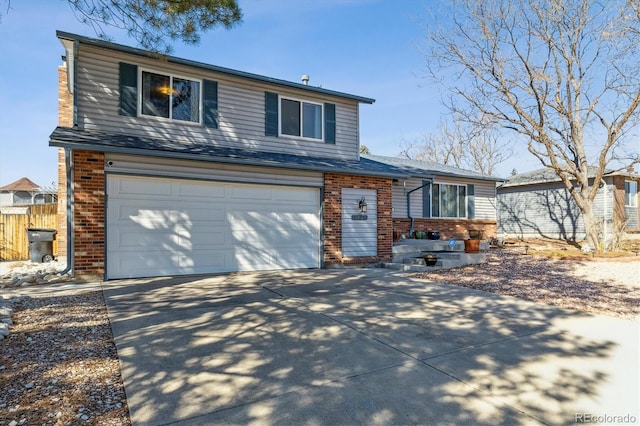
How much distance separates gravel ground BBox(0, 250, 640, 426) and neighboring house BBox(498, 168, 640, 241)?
1142 centimetres

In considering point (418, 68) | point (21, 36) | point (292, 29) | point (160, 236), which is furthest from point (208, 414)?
point (418, 68)

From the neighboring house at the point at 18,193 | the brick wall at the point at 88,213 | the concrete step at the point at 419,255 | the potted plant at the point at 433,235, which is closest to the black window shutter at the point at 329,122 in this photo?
the concrete step at the point at 419,255

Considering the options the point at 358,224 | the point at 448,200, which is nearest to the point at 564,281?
the point at 358,224

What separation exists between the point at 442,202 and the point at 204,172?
10.4m

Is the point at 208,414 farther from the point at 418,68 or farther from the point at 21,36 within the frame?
the point at 418,68

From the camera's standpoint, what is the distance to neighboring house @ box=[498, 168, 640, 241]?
17.6 meters

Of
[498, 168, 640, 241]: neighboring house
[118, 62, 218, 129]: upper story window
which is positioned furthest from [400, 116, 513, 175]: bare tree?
[118, 62, 218, 129]: upper story window

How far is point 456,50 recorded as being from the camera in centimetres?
1408

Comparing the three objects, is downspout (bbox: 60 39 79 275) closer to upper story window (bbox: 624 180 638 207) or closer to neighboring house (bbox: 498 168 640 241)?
neighboring house (bbox: 498 168 640 241)

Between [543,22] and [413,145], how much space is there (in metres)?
20.3

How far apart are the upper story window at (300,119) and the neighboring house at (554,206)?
1218 cm

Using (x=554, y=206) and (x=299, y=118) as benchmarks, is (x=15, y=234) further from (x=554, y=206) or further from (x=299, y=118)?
(x=554, y=206)

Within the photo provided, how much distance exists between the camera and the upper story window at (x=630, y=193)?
18766mm

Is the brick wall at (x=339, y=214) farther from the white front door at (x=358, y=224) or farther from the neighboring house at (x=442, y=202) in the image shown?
the neighboring house at (x=442, y=202)
